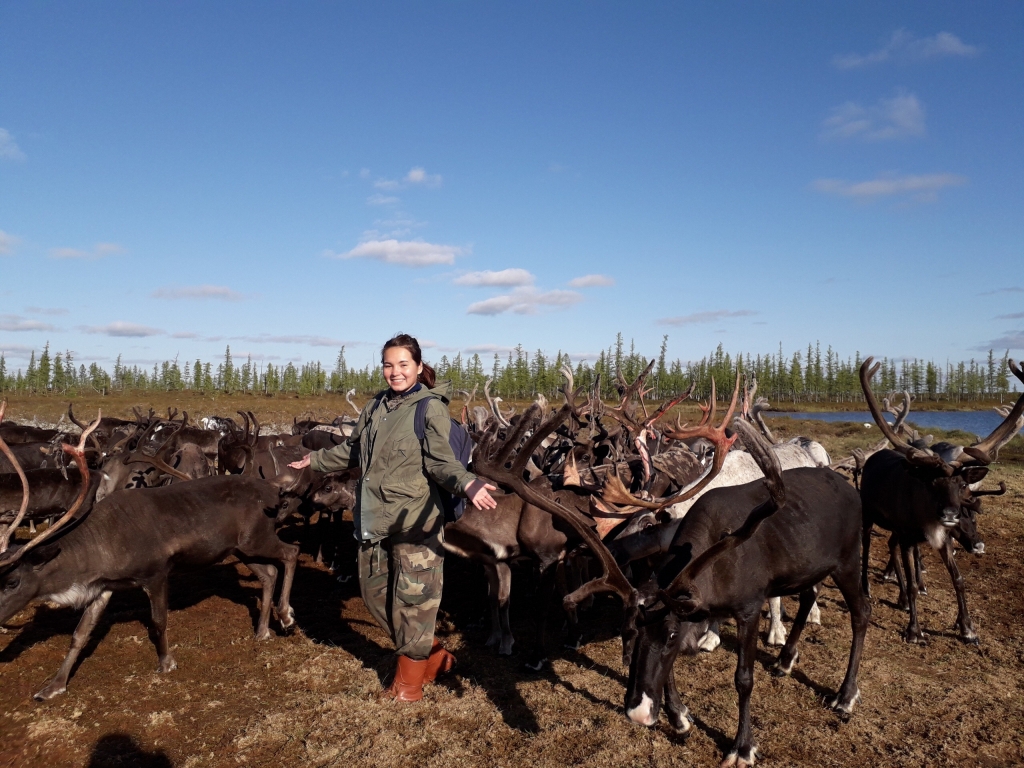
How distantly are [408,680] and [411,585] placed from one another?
92cm

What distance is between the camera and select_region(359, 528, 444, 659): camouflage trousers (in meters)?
5.04

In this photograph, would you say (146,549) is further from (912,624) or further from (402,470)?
(912,624)

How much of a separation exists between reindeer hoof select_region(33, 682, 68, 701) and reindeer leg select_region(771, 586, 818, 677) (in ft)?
20.6

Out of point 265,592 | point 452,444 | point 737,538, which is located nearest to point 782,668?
point 737,538

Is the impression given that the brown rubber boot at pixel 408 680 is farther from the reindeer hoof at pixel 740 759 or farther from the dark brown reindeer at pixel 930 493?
the dark brown reindeer at pixel 930 493

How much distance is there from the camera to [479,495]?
14.5ft

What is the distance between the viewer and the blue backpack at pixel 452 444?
16.5 ft

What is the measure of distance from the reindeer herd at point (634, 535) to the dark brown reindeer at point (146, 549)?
0.01 meters

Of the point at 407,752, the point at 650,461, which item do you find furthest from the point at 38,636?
the point at 650,461

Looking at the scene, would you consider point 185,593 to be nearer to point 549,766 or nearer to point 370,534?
point 370,534

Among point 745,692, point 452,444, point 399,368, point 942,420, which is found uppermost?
point 399,368

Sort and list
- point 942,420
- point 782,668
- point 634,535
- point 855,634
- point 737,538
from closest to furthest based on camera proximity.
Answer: point 737,538
point 855,634
point 782,668
point 634,535
point 942,420

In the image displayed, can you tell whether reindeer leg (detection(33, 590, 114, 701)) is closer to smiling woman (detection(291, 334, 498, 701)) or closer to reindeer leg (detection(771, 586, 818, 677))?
smiling woman (detection(291, 334, 498, 701))

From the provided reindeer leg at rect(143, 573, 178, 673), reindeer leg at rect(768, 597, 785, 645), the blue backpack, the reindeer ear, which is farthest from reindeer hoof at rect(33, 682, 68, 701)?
the reindeer ear
